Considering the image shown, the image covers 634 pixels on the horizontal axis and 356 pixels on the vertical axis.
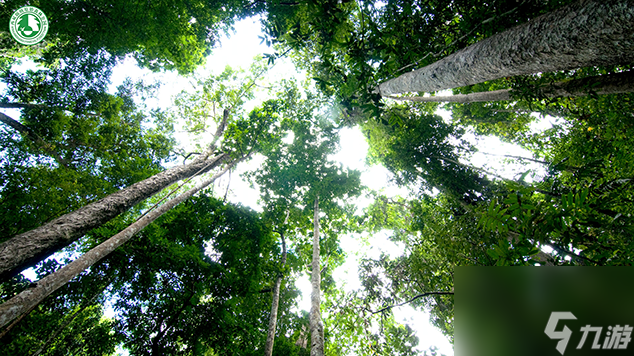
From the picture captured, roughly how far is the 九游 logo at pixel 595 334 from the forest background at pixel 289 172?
561 mm

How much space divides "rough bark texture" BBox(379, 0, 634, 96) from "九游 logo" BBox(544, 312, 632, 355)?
6.84 feet

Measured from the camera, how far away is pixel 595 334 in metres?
1.05

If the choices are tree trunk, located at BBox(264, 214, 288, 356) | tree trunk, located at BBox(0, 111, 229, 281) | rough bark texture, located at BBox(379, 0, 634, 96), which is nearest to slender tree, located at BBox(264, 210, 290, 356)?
tree trunk, located at BBox(264, 214, 288, 356)

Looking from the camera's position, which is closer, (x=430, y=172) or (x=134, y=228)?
(x=134, y=228)

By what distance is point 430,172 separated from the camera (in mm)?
7809

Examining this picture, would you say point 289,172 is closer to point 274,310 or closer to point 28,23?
point 274,310

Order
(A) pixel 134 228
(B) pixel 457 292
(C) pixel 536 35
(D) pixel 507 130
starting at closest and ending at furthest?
(B) pixel 457 292 < (C) pixel 536 35 < (A) pixel 134 228 < (D) pixel 507 130

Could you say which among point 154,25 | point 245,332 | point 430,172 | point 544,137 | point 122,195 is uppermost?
point 154,25

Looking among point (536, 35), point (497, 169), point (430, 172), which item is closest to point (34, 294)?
point (536, 35)

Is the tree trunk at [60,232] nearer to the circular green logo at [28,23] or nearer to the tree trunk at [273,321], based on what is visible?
the tree trunk at [273,321]

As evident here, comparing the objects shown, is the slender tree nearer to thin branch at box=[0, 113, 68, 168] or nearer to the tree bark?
thin branch at box=[0, 113, 68, 168]

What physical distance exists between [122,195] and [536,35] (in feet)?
25.3

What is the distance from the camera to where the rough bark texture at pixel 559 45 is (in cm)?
158

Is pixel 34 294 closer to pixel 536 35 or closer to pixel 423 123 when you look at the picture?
pixel 536 35
